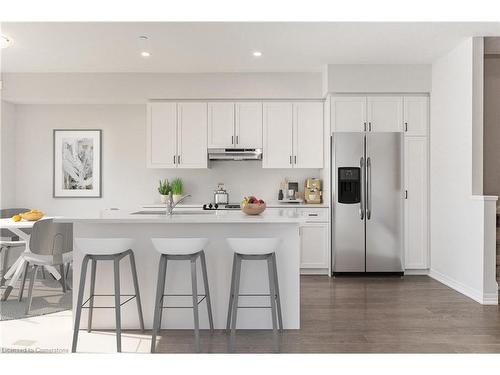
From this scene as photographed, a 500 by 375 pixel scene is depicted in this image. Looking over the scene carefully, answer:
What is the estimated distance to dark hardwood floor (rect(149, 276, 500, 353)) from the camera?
302cm

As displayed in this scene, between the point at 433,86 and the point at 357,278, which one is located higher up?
the point at 433,86

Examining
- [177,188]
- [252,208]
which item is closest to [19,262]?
[177,188]

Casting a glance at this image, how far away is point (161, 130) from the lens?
19.0 feet

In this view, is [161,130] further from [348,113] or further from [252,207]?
[252,207]

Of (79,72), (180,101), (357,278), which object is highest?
(79,72)

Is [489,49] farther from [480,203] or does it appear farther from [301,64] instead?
[301,64]

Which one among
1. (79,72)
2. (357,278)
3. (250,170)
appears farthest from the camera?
(250,170)

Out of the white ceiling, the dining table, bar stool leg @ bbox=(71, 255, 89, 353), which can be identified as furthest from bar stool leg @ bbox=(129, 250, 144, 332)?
the white ceiling

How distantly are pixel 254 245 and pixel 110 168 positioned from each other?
3938 mm

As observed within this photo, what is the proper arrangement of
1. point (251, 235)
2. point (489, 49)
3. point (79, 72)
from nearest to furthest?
point (251, 235) → point (489, 49) → point (79, 72)

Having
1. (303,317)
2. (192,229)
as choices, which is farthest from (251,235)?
(303,317)

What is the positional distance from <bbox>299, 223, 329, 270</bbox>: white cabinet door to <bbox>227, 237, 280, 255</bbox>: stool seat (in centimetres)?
249

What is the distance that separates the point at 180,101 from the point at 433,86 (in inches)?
131

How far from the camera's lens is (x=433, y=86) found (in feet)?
17.5
